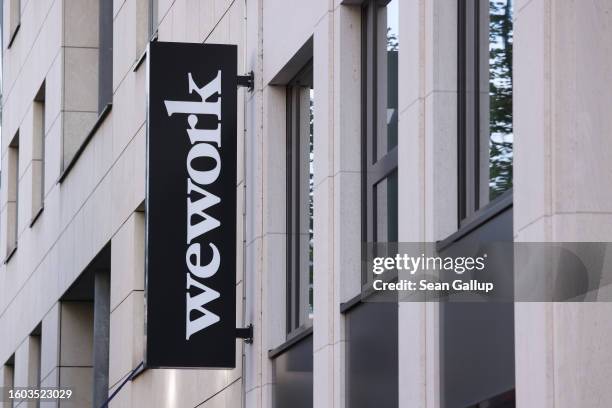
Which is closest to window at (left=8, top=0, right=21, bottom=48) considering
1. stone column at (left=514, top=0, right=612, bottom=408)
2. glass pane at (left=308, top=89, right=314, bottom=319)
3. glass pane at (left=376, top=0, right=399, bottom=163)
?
glass pane at (left=308, top=89, right=314, bottom=319)

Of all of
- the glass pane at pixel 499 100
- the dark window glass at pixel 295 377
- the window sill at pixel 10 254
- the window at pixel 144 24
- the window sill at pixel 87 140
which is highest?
the window at pixel 144 24

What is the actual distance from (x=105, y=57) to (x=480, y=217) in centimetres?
1923

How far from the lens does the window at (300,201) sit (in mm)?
17297

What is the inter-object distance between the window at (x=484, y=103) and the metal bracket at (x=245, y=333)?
5.73m

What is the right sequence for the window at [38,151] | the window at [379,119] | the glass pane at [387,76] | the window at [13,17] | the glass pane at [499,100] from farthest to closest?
the window at [13,17] < the window at [38,151] < the glass pane at [387,76] < the window at [379,119] < the glass pane at [499,100]

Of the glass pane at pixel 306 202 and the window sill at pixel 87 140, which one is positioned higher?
the window sill at pixel 87 140

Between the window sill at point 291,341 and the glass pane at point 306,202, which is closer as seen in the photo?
the window sill at point 291,341

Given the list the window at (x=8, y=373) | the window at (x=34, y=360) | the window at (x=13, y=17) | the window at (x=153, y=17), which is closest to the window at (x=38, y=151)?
the window at (x=34, y=360)

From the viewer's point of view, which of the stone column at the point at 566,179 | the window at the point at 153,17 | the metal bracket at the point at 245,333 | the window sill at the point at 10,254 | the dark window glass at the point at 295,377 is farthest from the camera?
the window sill at the point at 10,254

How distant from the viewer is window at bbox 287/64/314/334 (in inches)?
681

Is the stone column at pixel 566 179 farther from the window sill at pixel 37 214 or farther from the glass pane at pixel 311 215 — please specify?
the window sill at pixel 37 214

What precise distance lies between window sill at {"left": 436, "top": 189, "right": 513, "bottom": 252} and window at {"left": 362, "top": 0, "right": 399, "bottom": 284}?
196 cm

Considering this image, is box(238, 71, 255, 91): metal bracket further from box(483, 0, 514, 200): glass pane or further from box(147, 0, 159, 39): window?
box(483, 0, 514, 200): glass pane

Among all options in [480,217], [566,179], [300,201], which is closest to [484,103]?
[480,217]
